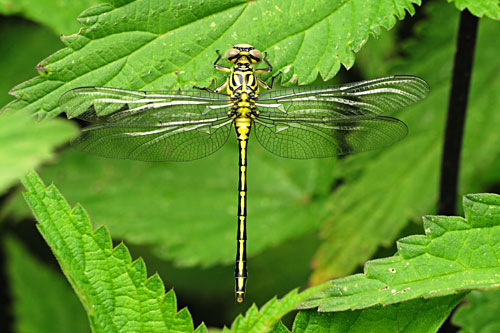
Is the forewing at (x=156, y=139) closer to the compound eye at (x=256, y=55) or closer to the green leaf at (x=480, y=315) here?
the compound eye at (x=256, y=55)

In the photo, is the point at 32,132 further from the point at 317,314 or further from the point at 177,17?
the point at 317,314

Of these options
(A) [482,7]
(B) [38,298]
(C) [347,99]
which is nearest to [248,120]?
(C) [347,99]

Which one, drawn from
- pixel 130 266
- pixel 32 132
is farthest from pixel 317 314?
pixel 32 132

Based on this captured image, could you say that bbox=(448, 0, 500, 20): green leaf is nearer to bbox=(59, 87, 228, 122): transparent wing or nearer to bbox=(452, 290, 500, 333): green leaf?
bbox=(452, 290, 500, 333): green leaf

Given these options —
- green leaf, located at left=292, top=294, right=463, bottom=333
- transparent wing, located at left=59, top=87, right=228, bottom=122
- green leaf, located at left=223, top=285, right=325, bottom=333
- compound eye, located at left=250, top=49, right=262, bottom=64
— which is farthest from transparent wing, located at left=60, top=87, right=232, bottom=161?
green leaf, located at left=292, top=294, right=463, bottom=333

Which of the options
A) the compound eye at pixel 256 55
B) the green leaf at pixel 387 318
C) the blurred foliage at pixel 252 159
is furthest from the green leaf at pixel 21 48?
the green leaf at pixel 387 318

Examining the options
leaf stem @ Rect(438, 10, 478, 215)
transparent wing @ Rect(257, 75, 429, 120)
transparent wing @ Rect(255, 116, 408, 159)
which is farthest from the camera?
transparent wing @ Rect(255, 116, 408, 159)

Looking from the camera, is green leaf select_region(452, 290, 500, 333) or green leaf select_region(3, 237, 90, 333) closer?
green leaf select_region(452, 290, 500, 333)

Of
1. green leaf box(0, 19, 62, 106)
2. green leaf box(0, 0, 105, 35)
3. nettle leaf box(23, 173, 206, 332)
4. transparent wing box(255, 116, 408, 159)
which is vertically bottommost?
nettle leaf box(23, 173, 206, 332)
